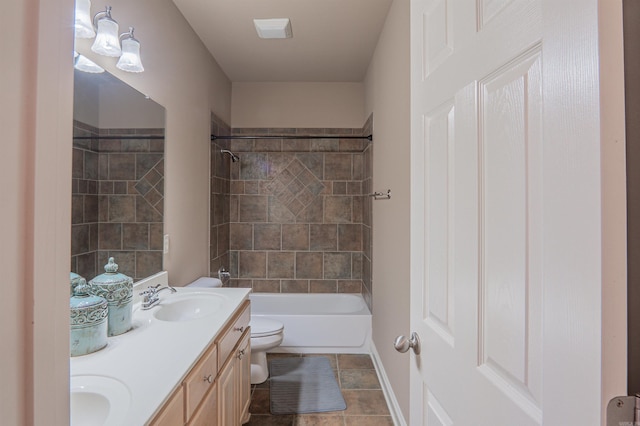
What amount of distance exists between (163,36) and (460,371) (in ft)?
7.51

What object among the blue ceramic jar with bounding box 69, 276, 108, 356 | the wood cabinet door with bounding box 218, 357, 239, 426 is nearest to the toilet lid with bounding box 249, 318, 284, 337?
the wood cabinet door with bounding box 218, 357, 239, 426

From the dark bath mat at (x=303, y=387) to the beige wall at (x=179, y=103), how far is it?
1023mm

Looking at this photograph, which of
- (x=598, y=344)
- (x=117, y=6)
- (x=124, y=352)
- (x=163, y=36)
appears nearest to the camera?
(x=598, y=344)

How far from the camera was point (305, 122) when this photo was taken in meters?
3.51

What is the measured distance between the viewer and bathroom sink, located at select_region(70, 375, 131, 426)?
2.58 feet

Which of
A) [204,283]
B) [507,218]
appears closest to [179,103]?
[204,283]

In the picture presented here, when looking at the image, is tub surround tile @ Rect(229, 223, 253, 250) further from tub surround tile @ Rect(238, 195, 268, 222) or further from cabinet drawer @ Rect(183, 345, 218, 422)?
cabinet drawer @ Rect(183, 345, 218, 422)

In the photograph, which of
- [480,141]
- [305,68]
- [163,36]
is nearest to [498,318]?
[480,141]

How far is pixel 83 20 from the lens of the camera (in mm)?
1231

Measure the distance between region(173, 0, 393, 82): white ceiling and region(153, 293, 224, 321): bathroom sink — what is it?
6.17 ft

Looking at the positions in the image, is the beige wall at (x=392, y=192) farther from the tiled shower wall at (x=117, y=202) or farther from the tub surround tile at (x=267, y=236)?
the tiled shower wall at (x=117, y=202)

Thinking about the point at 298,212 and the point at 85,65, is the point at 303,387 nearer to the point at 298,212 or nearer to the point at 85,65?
the point at 298,212

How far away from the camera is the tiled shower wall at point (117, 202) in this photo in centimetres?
133

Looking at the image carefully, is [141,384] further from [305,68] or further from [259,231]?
[305,68]
